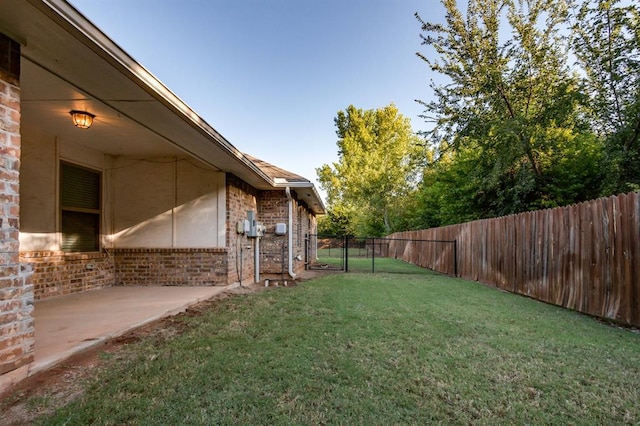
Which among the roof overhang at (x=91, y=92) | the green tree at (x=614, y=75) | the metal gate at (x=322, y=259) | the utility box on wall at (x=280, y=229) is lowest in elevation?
the metal gate at (x=322, y=259)

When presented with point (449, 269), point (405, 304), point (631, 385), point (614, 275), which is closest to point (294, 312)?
point (405, 304)

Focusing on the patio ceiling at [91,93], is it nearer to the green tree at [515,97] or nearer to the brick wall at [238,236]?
the brick wall at [238,236]

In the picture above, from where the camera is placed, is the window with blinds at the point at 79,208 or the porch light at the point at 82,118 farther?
the window with blinds at the point at 79,208

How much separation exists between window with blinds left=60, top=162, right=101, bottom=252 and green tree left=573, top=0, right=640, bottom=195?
10.5m

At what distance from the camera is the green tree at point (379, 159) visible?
25.5 meters

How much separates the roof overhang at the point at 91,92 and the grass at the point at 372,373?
2.40 m

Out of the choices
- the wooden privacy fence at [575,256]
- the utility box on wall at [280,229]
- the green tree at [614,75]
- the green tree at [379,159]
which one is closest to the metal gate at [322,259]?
the utility box on wall at [280,229]

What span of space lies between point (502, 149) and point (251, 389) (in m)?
9.66

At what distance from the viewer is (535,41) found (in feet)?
31.2

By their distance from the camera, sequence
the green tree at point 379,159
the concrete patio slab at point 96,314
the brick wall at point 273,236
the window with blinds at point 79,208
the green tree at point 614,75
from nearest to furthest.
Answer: the concrete patio slab at point 96,314 → the window with blinds at point 79,208 → the green tree at point 614,75 → the brick wall at point 273,236 → the green tree at point 379,159

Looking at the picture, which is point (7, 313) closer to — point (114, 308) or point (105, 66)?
point (105, 66)

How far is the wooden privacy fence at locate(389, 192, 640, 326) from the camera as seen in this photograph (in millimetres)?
4051

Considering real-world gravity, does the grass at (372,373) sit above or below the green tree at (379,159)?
below

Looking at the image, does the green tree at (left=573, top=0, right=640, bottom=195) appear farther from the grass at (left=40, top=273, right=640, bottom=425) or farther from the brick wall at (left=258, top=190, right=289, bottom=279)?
the brick wall at (left=258, top=190, right=289, bottom=279)
